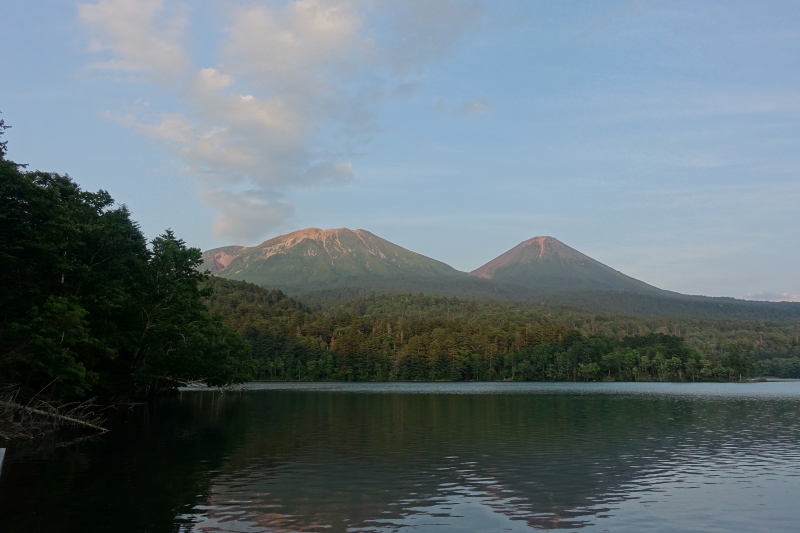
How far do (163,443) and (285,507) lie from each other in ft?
53.3

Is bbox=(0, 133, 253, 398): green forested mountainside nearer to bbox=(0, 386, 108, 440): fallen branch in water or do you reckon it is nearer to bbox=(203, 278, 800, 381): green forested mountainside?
bbox=(0, 386, 108, 440): fallen branch in water

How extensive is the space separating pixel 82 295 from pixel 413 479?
2618 cm

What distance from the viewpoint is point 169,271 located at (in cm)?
4803

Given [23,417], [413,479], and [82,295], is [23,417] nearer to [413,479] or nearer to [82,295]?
[82,295]

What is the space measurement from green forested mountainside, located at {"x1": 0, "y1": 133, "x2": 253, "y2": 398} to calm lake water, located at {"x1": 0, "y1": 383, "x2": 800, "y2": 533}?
5.14m

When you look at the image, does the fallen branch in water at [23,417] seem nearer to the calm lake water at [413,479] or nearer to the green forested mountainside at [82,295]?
the green forested mountainside at [82,295]

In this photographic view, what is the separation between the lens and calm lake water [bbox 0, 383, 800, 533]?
1545 cm

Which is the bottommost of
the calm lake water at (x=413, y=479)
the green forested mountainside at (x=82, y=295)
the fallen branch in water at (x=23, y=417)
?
the calm lake water at (x=413, y=479)

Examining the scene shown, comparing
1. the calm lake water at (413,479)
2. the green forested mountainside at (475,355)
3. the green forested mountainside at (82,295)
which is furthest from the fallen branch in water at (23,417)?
the green forested mountainside at (475,355)

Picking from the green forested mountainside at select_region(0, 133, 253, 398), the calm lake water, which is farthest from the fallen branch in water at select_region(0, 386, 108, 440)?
the calm lake water

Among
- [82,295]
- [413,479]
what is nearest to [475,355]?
[82,295]

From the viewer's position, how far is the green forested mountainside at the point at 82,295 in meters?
30.4

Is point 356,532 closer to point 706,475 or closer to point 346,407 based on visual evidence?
point 706,475

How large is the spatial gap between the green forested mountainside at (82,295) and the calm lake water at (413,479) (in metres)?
5.14
